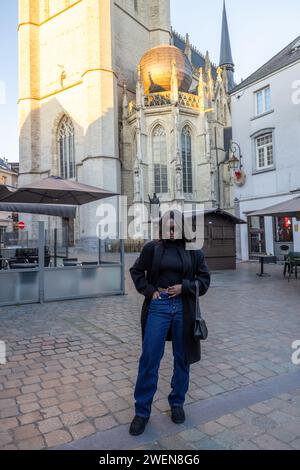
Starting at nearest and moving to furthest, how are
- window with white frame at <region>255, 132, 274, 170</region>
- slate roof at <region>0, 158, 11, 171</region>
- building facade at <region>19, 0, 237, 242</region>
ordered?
1. window with white frame at <region>255, 132, 274, 170</region>
2. building facade at <region>19, 0, 237, 242</region>
3. slate roof at <region>0, 158, 11, 171</region>

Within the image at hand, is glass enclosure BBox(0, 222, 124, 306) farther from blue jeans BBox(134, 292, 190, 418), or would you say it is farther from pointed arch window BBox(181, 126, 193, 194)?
pointed arch window BBox(181, 126, 193, 194)

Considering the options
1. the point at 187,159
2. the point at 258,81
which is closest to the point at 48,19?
the point at 187,159

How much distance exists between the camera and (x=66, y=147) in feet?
115

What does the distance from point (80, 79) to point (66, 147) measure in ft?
21.1

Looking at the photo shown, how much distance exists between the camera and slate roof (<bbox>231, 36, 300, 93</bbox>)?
18016 millimetres

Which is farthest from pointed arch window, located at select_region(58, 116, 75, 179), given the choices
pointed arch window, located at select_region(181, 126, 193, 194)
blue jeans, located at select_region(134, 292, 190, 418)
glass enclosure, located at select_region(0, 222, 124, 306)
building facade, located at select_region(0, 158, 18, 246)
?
blue jeans, located at select_region(134, 292, 190, 418)

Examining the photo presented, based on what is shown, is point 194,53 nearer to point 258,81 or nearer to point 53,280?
point 258,81

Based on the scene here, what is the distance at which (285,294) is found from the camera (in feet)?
30.7

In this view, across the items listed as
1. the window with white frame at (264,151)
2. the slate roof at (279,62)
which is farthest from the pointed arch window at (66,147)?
the window with white frame at (264,151)

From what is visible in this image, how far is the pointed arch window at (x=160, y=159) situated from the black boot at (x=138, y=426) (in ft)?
98.9

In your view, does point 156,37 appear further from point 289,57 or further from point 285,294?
point 285,294

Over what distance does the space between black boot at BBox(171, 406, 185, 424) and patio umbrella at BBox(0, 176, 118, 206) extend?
244 inches

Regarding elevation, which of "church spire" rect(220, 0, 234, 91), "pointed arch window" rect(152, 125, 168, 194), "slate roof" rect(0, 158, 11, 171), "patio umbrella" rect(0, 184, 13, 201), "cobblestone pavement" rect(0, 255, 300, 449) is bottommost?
"cobblestone pavement" rect(0, 255, 300, 449)
